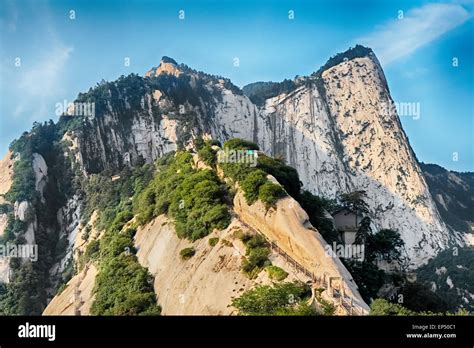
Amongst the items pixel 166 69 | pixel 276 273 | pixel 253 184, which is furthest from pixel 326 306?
pixel 166 69

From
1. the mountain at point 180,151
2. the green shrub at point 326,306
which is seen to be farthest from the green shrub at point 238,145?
the green shrub at point 326,306

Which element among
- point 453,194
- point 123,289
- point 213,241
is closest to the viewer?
point 213,241

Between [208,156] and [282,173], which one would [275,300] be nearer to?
[282,173]

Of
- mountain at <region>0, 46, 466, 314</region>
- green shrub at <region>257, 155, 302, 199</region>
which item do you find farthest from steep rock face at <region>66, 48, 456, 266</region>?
green shrub at <region>257, 155, 302, 199</region>

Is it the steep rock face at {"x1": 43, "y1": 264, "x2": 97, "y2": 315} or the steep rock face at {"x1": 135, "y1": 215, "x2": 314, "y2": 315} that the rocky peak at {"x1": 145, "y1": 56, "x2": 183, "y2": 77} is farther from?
the steep rock face at {"x1": 135, "y1": 215, "x2": 314, "y2": 315}

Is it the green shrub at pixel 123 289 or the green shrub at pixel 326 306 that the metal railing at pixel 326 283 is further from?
the green shrub at pixel 123 289
